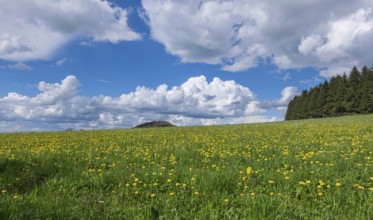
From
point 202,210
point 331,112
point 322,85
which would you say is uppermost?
point 322,85

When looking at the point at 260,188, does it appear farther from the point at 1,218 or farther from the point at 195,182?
the point at 1,218

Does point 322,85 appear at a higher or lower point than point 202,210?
higher

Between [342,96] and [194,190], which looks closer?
[194,190]

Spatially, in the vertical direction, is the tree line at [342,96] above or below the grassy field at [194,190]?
above

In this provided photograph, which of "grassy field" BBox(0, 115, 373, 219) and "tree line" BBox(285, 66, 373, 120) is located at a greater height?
"tree line" BBox(285, 66, 373, 120)

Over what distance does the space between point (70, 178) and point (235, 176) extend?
3.82m

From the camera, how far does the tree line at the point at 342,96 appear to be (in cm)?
6800

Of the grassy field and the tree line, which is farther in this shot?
the tree line

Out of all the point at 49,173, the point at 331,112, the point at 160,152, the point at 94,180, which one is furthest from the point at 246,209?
the point at 331,112

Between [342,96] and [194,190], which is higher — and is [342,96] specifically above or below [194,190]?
above

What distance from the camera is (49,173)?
7672 mm

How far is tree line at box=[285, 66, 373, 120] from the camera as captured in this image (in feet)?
223

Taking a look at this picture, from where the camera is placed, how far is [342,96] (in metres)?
73.1

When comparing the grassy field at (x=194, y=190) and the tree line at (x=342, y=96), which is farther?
the tree line at (x=342, y=96)
